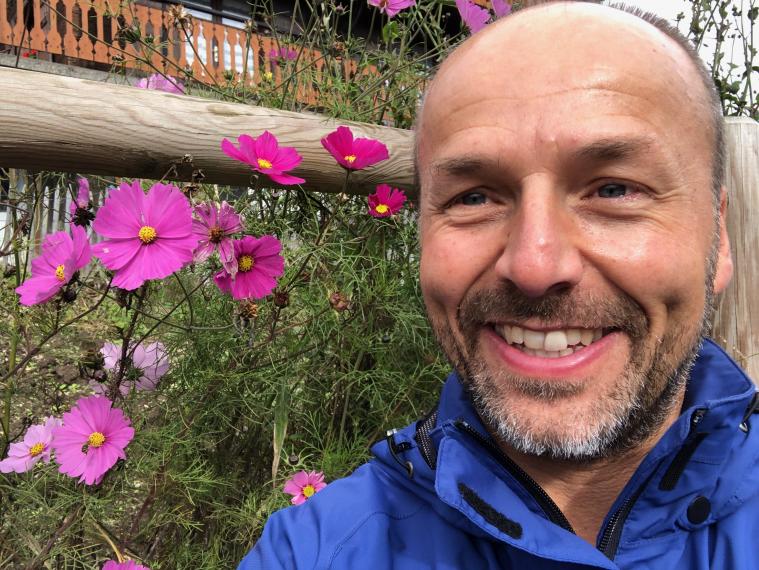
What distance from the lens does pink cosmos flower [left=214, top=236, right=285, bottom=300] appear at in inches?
47.9

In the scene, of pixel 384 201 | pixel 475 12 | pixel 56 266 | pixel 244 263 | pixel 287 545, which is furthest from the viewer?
pixel 475 12

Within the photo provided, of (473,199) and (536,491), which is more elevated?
(473,199)

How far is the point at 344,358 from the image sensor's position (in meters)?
1.62

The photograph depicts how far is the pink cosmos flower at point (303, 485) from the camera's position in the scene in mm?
1398

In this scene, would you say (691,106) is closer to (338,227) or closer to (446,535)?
(446,535)

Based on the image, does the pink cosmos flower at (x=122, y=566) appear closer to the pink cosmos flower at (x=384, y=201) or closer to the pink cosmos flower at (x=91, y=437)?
the pink cosmos flower at (x=91, y=437)

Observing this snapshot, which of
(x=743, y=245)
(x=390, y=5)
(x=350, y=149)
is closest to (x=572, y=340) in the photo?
(x=350, y=149)

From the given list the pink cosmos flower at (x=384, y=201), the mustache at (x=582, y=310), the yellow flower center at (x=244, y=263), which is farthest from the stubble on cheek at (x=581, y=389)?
the pink cosmos flower at (x=384, y=201)

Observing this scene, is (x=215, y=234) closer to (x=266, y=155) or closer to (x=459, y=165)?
(x=266, y=155)

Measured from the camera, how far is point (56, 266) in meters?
1.13

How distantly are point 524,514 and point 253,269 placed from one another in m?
0.66

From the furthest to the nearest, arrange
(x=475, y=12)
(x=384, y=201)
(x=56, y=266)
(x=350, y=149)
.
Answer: (x=475, y=12)
(x=384, y=201)
(x=350, y=149)
(x=56, y=266)

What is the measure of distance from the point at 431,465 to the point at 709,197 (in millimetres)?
648

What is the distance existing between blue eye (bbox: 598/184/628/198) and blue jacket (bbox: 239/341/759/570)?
0.34 meters
